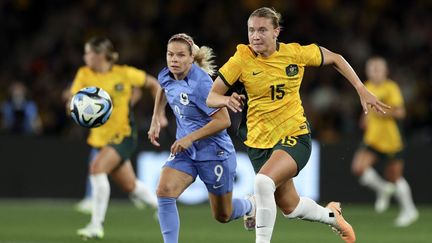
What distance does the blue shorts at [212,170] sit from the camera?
8.98m

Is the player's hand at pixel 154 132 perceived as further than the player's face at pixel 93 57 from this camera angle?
No

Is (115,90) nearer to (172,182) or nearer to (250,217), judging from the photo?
(250,217)

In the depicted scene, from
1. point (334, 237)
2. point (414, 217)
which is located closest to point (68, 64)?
point (414, 217)

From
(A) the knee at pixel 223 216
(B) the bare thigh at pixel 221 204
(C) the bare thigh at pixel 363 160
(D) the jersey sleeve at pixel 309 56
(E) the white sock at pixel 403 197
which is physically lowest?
(E) the white sock at pixel 403 197

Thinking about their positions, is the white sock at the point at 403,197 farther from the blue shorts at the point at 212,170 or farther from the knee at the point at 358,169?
the blue shorts at the point at 212,170

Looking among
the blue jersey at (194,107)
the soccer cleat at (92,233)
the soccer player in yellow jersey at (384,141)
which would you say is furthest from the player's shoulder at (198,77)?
the soccer player in yellow jersey at (384,141)

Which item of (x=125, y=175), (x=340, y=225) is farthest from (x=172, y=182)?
(x=125, y=175)

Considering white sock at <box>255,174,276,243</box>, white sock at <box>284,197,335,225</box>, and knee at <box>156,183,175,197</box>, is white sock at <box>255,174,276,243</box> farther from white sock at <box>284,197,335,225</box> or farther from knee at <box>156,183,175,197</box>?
knee at <box>156,183,175,197</box>

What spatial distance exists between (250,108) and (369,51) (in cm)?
1180

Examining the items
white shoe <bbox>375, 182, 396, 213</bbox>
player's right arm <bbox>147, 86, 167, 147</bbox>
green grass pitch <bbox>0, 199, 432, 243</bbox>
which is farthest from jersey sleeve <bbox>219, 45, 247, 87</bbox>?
white shoe <bbox>375, 182, 396, 213</bbox>

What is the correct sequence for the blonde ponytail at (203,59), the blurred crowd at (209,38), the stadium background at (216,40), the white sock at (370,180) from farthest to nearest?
the blurred crowd at (209,38) → the stadium background at (216,40) → the white sock at (370,180) → the blonde ponytail at (203,59)

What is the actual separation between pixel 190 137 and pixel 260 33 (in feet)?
3.26

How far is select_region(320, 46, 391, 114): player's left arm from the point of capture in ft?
27.3

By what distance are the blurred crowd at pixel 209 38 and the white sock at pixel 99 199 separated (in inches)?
284
